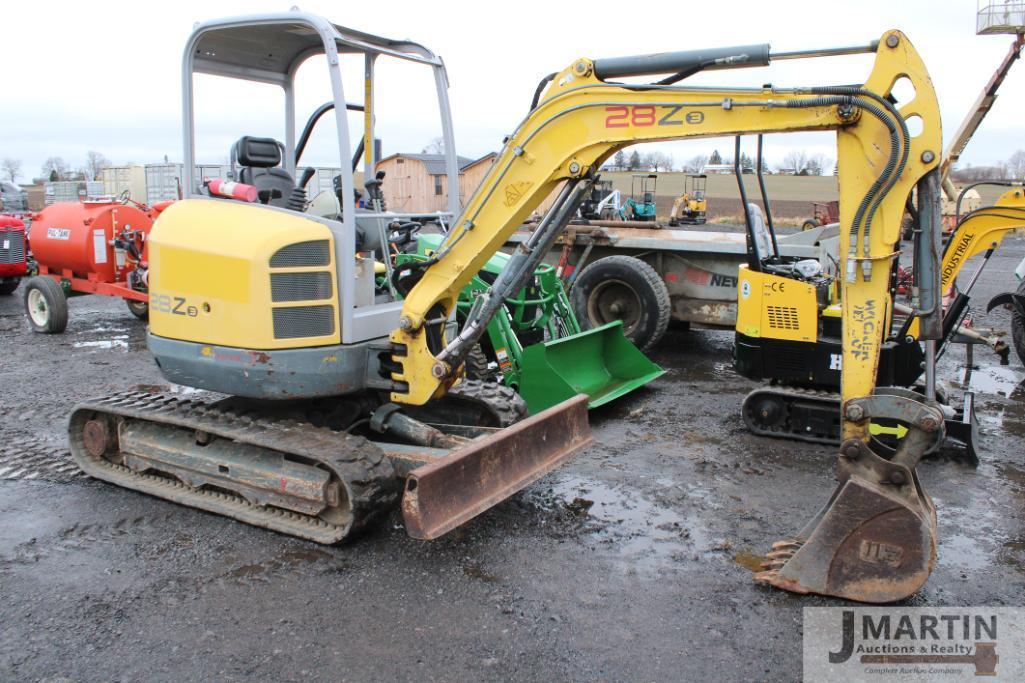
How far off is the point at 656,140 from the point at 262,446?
275 centimetres

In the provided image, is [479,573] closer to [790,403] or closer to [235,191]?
[235,191]

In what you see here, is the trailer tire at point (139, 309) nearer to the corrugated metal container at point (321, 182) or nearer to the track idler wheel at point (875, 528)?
the corrugated metal container at point (321, 182)

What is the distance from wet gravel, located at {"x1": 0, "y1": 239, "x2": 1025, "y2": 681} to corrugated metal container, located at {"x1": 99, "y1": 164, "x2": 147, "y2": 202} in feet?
97.0

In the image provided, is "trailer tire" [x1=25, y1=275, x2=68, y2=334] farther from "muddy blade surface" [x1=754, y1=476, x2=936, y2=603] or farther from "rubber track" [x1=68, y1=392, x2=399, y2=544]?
"muddy blade surface" [x1=754, y1=476, x2=936, y2=603]

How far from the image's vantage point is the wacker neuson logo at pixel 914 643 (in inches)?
137

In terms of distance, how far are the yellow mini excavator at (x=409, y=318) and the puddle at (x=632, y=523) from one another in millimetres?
389

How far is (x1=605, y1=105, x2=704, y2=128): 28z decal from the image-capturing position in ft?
13.8

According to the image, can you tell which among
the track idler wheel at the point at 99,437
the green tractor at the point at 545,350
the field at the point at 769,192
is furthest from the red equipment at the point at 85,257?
the field at the point at 769,192

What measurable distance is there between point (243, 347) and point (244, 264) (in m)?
0.48

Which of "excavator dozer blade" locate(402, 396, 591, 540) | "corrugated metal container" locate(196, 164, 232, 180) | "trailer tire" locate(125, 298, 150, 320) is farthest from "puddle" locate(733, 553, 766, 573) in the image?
"trailer tire" locate(125, 298, 150, 320)

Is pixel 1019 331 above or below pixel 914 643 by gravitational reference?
above

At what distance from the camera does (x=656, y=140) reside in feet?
14.2

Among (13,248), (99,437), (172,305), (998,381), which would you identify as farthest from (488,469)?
(13,248)

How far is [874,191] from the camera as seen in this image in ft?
12.7
